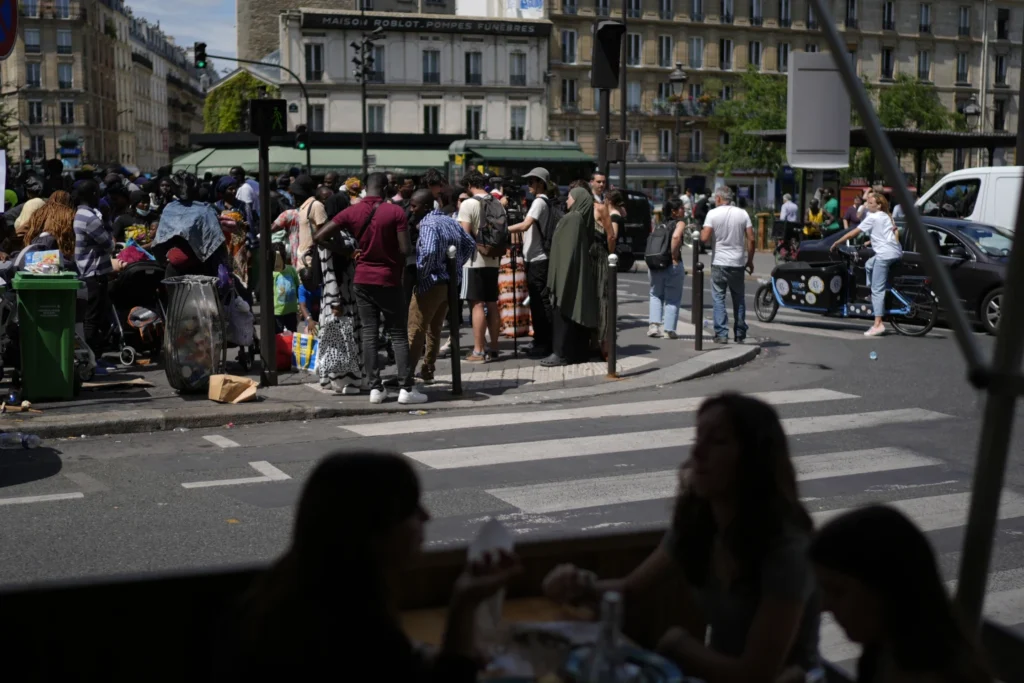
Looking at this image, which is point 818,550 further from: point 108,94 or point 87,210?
point 108,94

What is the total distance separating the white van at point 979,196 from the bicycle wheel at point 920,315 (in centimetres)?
339

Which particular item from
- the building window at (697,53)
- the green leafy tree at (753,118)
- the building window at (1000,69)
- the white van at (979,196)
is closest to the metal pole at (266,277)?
the white van at (979,196)

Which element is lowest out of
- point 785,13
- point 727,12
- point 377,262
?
point 377,262

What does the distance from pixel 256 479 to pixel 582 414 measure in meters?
3.35

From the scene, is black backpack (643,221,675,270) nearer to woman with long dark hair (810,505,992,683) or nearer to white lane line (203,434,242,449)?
white lane line (203,434,242,449)

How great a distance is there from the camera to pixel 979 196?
19578mm

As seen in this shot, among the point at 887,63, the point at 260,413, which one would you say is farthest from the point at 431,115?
the point at 260,413

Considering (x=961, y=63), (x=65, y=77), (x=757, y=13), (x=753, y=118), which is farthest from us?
(x=65, y=77)

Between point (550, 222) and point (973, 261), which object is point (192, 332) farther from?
point (973, 261)

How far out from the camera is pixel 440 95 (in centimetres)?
7481

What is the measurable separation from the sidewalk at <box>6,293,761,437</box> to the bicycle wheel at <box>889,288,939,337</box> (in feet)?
8.10

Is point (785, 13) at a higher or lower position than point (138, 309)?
higher

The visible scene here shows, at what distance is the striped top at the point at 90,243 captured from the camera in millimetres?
11914

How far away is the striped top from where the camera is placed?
11.9 meters
